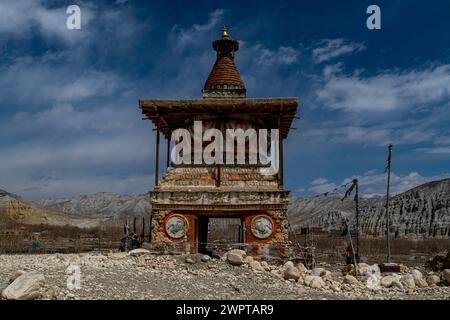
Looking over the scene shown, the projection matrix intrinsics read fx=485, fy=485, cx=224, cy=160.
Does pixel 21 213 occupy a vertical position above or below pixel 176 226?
above

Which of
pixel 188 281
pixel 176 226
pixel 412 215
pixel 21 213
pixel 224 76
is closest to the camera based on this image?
pixel 188 281

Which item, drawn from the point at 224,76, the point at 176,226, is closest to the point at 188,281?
the point at 176,226

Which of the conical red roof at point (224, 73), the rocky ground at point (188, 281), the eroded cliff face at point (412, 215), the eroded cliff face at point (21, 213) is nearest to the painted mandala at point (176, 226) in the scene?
the rocky ground at point (188, 281)

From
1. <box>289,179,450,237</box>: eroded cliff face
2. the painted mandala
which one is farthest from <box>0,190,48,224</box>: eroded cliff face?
the painted mandala

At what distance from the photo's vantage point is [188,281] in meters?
15.9

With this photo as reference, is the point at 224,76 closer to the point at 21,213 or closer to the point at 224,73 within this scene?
the point at 224,73

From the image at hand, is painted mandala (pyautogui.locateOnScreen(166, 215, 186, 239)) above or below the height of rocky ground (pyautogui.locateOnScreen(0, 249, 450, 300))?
above

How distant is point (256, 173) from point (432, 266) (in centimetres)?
1159

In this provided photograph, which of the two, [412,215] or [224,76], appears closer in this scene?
[224,76]

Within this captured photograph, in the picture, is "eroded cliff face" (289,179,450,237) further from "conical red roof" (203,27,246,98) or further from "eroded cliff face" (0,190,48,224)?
"conical red roof" (203,27,246,98)

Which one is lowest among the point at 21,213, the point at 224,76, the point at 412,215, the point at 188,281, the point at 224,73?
the point at 188,281

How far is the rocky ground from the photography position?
12.7 m

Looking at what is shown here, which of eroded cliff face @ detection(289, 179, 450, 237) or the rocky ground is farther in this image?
eroded cliff face @ detection(289, 179, 450, 237)
